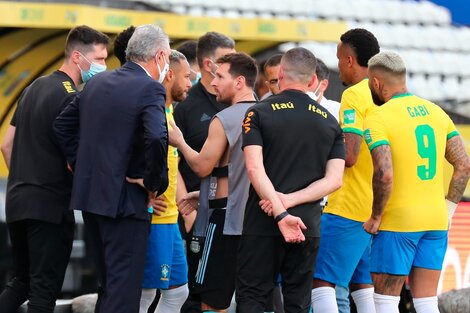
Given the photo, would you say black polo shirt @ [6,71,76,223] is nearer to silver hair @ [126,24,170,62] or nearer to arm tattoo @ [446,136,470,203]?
silver hair @ [126,24,170,62]

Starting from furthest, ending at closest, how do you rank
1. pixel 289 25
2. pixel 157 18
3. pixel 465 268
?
pixel 289 25 < pixel 157 18 < pixel 465 268

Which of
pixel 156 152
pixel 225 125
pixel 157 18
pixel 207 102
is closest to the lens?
pixel 156 152

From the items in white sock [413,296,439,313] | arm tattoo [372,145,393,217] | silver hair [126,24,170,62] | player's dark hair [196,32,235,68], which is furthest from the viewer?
player's dark hair [196,32,235,68]

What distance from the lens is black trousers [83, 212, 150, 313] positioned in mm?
5707

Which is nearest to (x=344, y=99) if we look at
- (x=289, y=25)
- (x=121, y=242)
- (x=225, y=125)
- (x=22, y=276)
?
(x=225, y=125)

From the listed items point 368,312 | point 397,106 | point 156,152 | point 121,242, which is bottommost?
point 368,312

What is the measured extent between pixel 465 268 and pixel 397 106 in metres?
3.82

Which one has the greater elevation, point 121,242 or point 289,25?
point 289,25

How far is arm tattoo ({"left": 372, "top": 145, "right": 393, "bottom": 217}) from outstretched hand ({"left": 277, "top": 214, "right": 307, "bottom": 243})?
717mm

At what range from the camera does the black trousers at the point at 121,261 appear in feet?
18.7

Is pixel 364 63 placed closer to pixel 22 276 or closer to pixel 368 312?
pixel 368 312

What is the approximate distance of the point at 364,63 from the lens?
6871 millimetres

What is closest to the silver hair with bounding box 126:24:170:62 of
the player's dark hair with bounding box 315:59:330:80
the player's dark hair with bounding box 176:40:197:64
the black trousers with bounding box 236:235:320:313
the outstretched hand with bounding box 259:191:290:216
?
the outstretched hand with bounding box 259:191:290:216

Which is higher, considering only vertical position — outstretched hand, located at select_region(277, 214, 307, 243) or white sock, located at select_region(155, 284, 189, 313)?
outstretched hand, located at select_region(277, 214, 307, 243)
